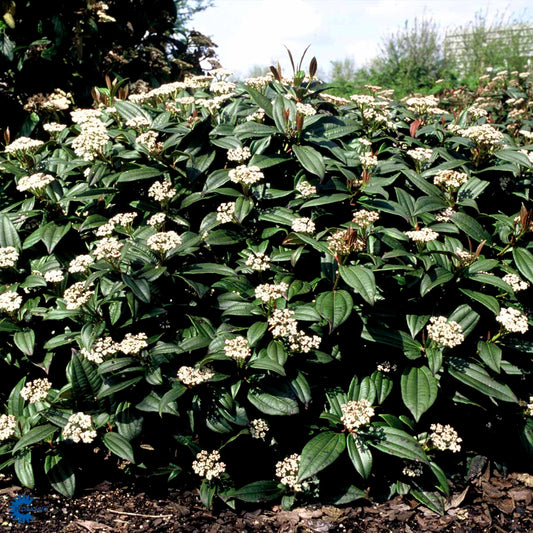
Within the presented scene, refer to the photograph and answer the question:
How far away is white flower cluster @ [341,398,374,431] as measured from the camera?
8.43ft

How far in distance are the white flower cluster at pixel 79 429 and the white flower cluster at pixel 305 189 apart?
64.5 inches

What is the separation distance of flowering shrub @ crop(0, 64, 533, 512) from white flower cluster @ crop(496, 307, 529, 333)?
0.04ft

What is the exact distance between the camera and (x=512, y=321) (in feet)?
8.86

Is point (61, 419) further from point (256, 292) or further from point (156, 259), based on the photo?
point (256, 292)

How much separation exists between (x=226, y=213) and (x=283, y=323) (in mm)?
796

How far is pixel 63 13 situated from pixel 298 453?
513cm

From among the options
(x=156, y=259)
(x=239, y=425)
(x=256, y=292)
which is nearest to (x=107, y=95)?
(x=156, y=259)

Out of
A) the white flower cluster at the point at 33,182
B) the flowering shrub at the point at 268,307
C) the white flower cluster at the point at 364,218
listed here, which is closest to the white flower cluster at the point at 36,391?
the flowering shrub at the point at 268,307

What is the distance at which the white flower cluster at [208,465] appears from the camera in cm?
267

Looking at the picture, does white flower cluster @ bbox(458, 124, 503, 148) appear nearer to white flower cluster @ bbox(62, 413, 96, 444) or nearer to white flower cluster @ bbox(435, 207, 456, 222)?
white flower cluster @ bbox(435, 207, 456, 222)

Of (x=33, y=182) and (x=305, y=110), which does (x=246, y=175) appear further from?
(x=33, y=182)

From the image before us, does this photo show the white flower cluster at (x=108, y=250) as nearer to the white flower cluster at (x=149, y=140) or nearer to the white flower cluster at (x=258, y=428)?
the white flower cluster at (x=149, y=140)

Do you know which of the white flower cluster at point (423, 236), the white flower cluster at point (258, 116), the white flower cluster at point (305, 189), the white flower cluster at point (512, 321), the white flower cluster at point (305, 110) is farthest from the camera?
the white flower cluster at point (258, 116)

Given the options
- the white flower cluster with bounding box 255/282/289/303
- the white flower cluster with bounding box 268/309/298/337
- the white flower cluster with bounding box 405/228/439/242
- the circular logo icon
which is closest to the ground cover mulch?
the circular logo icon
